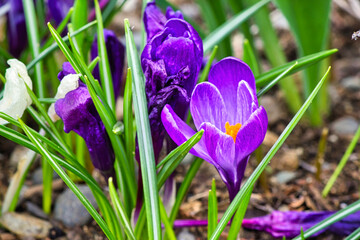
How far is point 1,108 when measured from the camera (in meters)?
1.02

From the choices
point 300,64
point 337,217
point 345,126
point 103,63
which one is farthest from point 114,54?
point 345,126

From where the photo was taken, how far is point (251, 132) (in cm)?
89

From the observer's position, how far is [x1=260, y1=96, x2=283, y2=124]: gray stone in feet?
6.38

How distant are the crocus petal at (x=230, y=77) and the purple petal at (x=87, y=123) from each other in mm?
262

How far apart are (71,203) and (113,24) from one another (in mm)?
1373

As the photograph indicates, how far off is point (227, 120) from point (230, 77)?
91 millimetres

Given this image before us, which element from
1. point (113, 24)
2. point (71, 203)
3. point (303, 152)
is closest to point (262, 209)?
point (303, 152)

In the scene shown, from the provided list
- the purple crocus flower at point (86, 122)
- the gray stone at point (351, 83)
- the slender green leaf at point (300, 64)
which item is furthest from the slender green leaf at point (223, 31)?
the gray stone at point (351, 83)

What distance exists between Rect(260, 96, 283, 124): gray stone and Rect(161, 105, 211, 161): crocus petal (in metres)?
1.03

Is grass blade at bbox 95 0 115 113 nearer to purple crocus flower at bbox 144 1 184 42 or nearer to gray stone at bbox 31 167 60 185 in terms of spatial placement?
purple crocus flower at bbox 144 1 184 42

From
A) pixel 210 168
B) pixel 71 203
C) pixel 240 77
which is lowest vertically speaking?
pixel 210 168

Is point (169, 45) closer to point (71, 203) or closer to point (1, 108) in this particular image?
point (1, 108)

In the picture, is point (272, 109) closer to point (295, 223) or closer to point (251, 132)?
point (295, 223)

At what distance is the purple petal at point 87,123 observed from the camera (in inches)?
38.7
